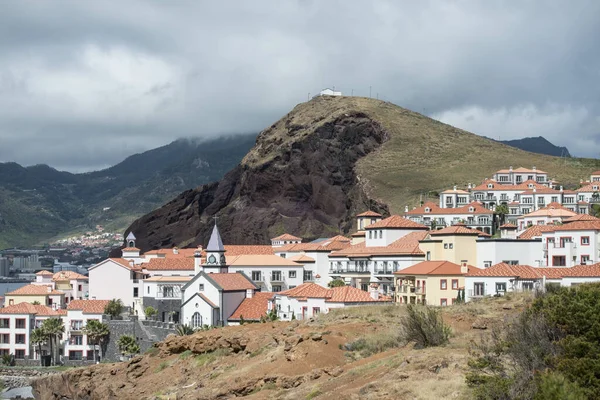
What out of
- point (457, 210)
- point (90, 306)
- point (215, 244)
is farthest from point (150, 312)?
point (457, 210)

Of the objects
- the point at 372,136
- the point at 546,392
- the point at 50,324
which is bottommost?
the point at 50,324

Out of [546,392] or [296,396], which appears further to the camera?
[296,396]

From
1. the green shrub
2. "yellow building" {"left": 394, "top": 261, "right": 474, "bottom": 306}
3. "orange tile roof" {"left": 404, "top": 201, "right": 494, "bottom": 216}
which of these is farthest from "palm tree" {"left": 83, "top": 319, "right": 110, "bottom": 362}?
the green shrub

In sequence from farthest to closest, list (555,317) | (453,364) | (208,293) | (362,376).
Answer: (208,293) < (362,376) < (453,364) < (555,317)

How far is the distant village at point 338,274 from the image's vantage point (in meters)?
67.4

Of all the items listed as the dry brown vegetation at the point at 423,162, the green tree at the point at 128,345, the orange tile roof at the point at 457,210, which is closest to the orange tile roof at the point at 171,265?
the green tree at the point at 128,345

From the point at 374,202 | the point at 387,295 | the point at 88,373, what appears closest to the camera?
the point at 88,373

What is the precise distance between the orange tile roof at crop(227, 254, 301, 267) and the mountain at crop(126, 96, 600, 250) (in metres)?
51.4

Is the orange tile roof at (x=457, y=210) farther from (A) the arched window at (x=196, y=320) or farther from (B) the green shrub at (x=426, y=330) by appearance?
(B) the green shrub at (x=426, y=330)

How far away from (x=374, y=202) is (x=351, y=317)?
102 metres

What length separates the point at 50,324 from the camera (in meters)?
98.5

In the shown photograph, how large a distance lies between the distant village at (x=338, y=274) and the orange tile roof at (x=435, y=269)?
14 centimetres

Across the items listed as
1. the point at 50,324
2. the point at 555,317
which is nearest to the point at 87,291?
the point at 50,324

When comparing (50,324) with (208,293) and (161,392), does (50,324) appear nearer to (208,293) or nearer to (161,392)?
(208,293)
